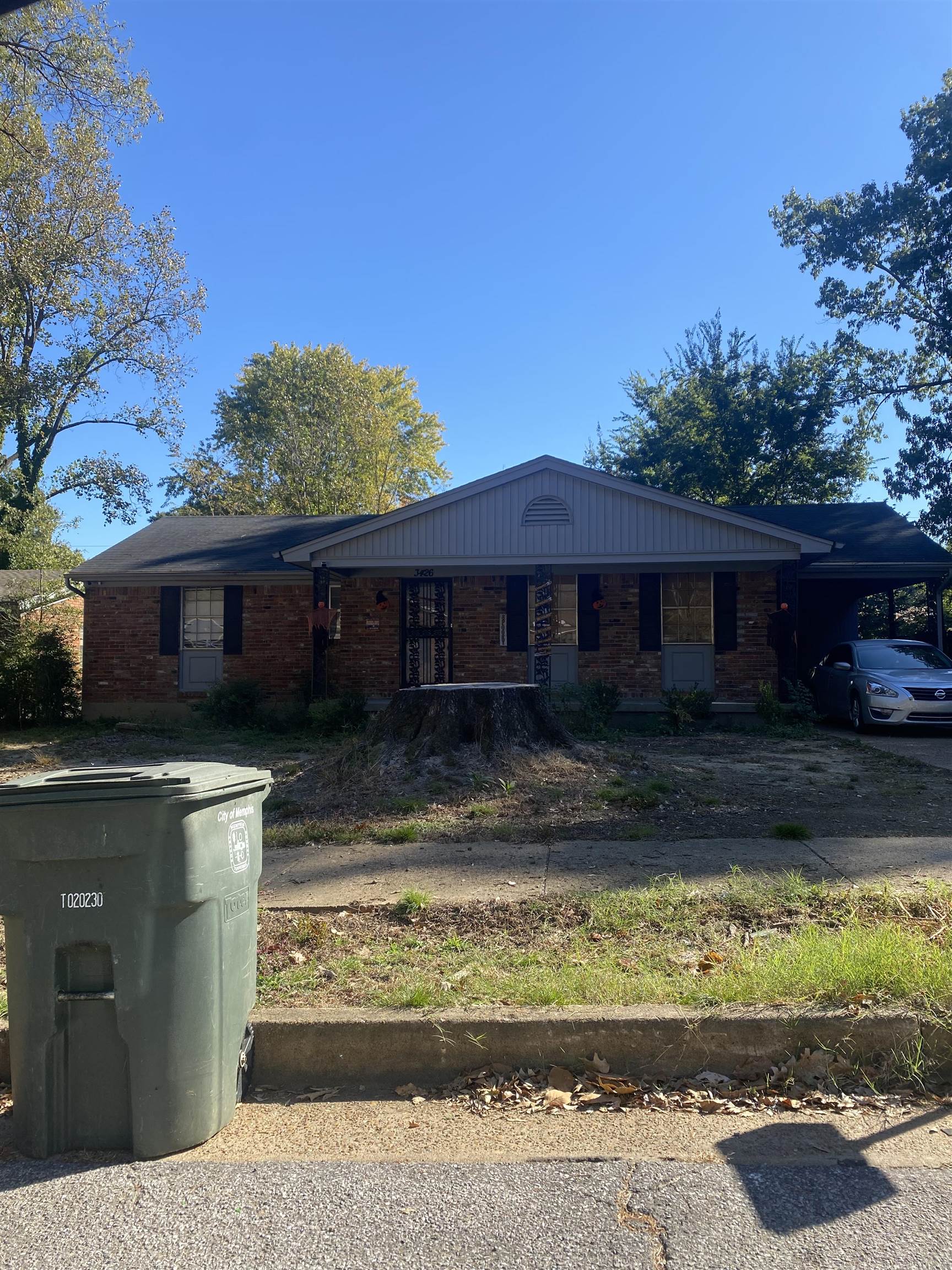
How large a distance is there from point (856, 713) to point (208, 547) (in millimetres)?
12615

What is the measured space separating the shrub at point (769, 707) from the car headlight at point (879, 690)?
4.62ft

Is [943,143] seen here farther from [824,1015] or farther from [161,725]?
[824,1015]

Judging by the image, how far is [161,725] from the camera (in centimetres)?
1518

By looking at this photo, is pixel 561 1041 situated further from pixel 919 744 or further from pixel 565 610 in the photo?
pixel 565 610

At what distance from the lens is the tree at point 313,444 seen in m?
38.5

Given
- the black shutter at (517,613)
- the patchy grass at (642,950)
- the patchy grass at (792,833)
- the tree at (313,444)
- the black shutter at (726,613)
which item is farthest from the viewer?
the tree at (313,444)

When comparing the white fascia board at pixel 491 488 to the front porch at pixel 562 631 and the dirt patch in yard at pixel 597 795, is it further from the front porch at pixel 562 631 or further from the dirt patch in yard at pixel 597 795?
the dirt patch in yard at pixel 597 795

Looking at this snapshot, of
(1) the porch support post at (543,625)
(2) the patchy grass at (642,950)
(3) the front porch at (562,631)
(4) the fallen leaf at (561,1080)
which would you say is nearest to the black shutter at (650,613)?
(3) the front porch at (562,631)

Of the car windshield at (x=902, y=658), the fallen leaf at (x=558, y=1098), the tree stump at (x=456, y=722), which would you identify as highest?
the car windshield at (x=902, y=658)

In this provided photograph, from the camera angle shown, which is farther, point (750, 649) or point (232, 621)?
point (232, 621)

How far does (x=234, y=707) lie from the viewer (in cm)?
1516

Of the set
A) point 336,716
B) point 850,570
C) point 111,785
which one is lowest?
point 336,716

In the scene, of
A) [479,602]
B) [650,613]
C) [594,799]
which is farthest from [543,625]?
[594,799]

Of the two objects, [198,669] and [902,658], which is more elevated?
[902,658]
